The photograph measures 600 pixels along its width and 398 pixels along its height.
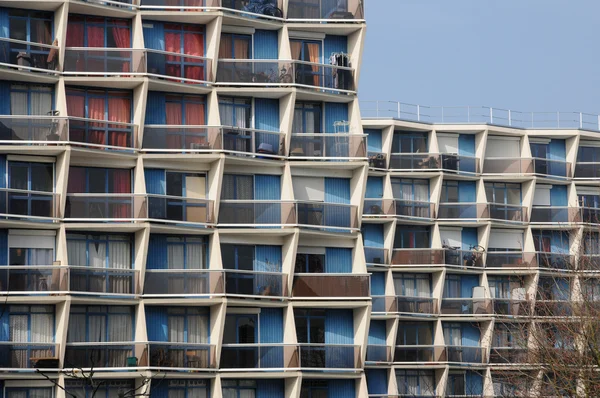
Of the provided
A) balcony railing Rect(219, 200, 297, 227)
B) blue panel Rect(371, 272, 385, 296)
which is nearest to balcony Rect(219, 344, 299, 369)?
balcony railing Rect(219, 200, 297, 227)

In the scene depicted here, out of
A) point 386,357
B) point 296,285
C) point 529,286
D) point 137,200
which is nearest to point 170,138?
point 137,200

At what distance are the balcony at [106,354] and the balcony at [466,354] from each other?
3700cm

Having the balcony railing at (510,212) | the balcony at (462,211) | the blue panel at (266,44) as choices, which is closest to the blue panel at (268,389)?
the blue panel at (266,44)

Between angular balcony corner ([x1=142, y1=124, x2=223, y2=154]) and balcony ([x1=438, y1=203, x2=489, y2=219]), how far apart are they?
3548cm

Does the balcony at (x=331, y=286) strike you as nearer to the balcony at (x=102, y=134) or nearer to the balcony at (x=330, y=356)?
the balcony at (x=330, y=356)

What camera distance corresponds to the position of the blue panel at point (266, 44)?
242ft

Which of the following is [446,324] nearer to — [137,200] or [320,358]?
[320,358]

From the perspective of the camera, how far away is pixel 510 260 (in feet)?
343

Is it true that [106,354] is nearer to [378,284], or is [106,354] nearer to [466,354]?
[378,284]

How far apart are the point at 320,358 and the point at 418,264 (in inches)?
1203

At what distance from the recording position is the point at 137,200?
68.7 m

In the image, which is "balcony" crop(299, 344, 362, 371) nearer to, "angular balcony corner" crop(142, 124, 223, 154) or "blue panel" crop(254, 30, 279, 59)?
"angular balcony corner" crop(142, 124, 223, 154)

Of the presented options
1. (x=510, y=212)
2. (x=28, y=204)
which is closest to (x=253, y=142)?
(x=28, y=204)

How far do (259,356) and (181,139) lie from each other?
10441mm
